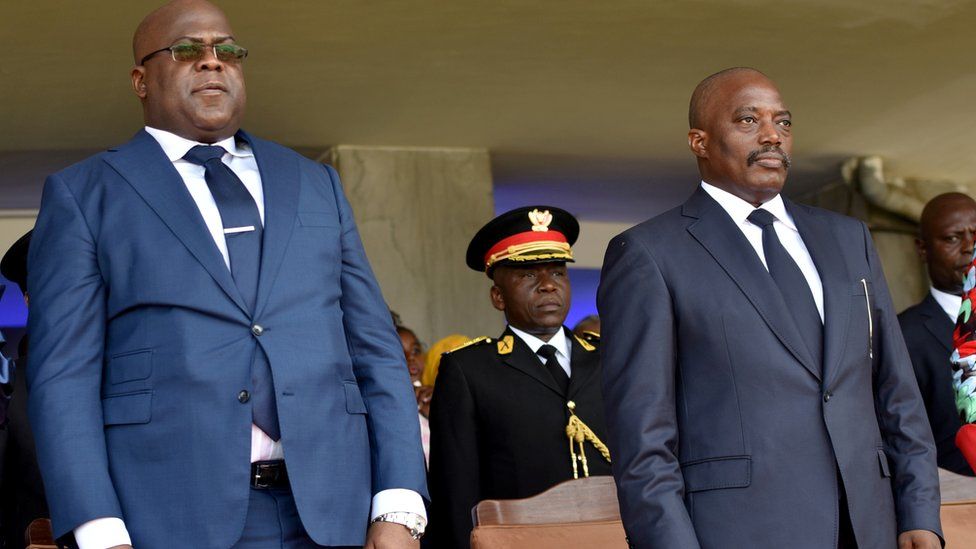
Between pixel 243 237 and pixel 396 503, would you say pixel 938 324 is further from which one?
pixel 243 237

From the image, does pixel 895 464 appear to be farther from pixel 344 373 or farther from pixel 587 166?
pixel 587 166

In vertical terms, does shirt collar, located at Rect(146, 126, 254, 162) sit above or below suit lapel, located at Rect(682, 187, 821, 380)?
above

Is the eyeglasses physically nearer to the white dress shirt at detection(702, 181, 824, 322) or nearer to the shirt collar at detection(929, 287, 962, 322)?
the white dress shirt at detection(702, 181, 824, 322)

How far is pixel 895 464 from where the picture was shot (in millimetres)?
3039

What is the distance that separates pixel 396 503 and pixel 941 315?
11.7 ft

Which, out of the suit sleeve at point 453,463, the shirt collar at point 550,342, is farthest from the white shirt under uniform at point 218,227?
the shirt collar at point 550,342

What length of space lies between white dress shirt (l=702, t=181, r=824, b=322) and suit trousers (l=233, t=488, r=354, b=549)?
116 centimetres

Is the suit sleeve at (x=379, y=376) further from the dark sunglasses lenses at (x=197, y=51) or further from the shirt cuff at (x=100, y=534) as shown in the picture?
the shirt cuff at (x=100, y=534)

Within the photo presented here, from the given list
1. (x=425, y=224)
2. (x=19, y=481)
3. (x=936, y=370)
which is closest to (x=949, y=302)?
(x=936, y=370)

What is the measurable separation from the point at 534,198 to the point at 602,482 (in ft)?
24.3

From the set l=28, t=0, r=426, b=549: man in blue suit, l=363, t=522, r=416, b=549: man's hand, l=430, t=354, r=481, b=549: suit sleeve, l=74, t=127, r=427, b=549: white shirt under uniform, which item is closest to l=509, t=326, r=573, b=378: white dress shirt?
l=430, t=354, r=481, b=549: suit sleeve

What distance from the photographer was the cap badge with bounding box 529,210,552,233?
5184mm

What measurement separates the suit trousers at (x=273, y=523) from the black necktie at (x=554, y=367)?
82.4 inches

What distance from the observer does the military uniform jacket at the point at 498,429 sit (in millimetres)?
4457
